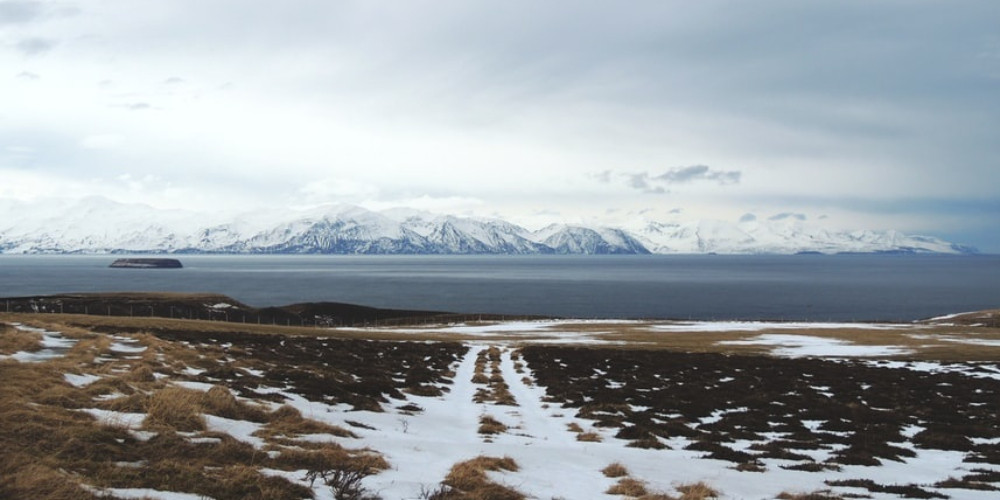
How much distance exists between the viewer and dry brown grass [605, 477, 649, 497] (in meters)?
11.3

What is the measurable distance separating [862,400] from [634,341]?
37.0 meters

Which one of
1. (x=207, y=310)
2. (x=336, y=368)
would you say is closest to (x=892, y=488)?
(x=336, y=368)

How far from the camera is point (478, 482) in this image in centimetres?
1065

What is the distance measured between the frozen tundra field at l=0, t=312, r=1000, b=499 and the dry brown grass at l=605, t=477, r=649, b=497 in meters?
0.05

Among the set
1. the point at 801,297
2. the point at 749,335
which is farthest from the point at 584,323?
the point at 801,297

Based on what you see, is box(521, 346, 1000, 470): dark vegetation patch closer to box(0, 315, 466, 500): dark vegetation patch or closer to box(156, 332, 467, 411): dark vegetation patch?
box(156, 332, 467, 411): dark vegetation patch

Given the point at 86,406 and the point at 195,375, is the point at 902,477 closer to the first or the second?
the point at 86,406

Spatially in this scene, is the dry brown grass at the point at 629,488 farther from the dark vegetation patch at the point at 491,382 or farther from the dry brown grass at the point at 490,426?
the dark vegetation patch at the point at 491,382

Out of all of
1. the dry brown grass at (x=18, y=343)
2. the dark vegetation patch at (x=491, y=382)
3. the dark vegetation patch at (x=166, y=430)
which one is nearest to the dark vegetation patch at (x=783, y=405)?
the dark vegetation patch at (x=491, y=382)

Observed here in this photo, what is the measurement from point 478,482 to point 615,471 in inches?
144

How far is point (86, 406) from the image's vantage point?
13148 millimetres

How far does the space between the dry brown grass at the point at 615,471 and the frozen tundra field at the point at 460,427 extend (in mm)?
56

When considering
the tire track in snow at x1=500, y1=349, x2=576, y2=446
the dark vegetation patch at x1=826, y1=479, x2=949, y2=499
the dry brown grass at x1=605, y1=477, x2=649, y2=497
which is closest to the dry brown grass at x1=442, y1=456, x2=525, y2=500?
Answer: the dry brown grass at x1=605, y1=477, x2=649, y2=497

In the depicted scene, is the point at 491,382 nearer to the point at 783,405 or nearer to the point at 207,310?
the point at 783,405
